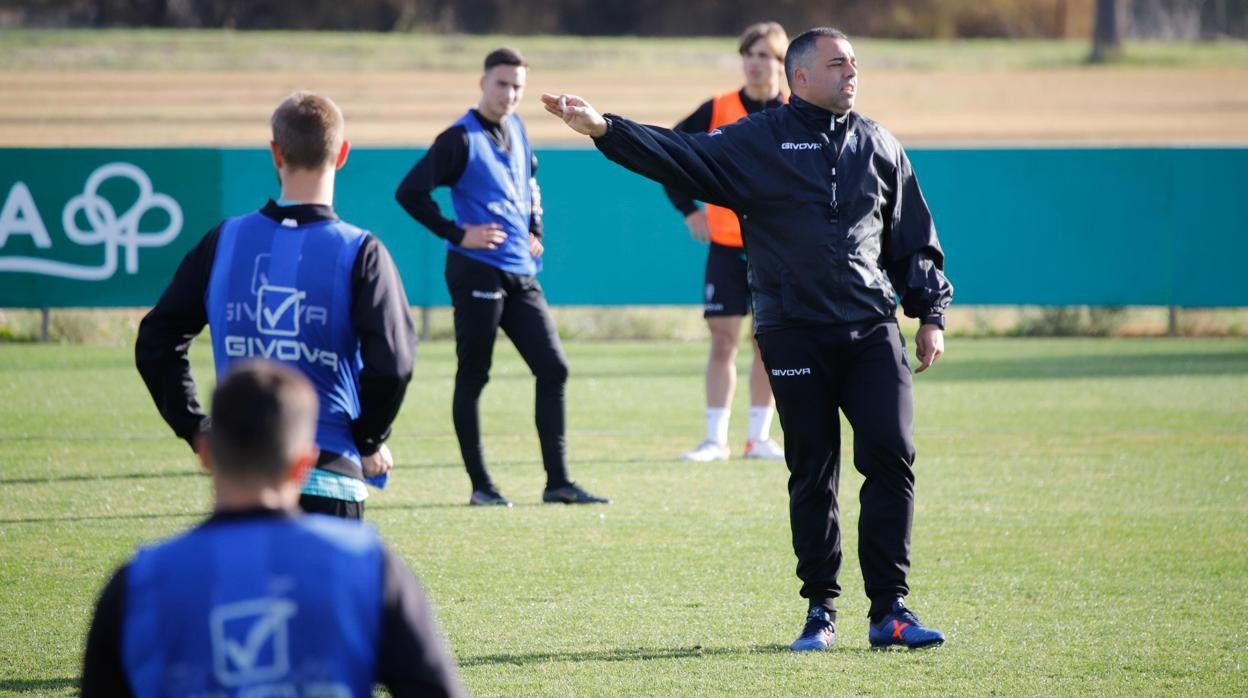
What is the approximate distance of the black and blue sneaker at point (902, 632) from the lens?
552 centimetres

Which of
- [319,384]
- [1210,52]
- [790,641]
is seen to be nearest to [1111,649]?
[790,641]

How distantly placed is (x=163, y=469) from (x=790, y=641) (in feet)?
15.0

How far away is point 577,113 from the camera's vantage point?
523 cm

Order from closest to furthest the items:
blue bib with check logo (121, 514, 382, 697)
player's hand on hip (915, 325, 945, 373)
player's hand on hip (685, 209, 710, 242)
Answer: blue bib with check logo (121, 514, 382, 697), player's hand on hip (915, 325, 945, 373), player's hand on hip (685, 209, 710, 242)

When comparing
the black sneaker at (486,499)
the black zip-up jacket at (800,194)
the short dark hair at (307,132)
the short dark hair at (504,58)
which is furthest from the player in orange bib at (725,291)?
the short dark hair at (307,132)

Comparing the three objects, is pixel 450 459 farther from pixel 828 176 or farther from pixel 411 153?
pixel 411 153

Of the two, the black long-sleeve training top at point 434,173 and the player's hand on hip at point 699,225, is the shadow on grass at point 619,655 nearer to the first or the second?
the black long-sleeve training top at point 434,173

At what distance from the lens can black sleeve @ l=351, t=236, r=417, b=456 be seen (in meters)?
4.14

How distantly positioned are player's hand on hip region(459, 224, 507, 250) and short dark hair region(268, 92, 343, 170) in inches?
138

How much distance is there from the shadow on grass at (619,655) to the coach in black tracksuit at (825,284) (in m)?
0.21

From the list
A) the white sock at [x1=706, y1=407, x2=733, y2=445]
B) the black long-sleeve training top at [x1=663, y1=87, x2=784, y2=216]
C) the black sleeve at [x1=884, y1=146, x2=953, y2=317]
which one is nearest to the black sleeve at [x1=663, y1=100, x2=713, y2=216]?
the black long-sleeve training top at [x1=663, y1=87, x2=784, y2=216]

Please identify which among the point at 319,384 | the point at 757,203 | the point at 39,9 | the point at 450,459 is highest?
the point at 39,9

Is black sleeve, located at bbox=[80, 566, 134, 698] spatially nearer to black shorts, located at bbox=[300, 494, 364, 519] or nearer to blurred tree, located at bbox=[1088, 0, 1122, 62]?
black shorts, located at bbox=[300, 494, 364, 519]

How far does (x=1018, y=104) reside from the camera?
33.3m
